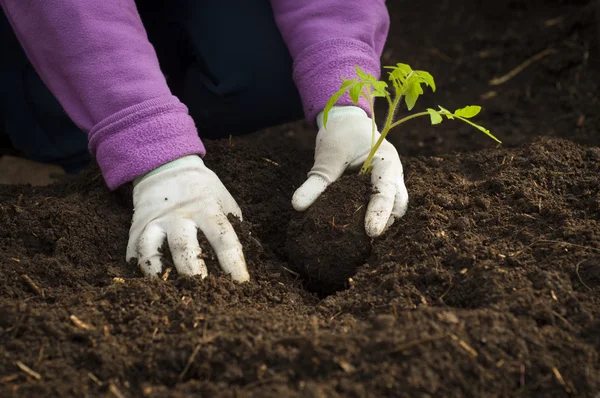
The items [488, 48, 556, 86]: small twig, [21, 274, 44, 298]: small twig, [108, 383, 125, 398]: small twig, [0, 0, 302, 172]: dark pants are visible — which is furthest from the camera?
[488, 48, 556, 86]: small twig

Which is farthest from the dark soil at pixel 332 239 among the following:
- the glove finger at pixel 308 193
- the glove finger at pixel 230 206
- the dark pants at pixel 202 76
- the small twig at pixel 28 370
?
the dark pants at pixel 202 76

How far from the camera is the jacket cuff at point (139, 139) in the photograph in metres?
1.82

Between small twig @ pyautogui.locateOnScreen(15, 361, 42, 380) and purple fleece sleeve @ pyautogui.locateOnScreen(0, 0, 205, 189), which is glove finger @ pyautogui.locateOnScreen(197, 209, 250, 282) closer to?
purple fleece sleeve @ pyautogui.locateOnScreen(0, 0, 205, 189)

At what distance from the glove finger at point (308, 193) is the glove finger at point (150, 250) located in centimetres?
40

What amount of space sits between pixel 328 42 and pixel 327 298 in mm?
900

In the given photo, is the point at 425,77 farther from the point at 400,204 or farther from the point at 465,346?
the point at 465,346

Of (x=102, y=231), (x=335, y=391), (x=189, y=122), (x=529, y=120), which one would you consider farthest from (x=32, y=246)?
(x=529, y=120)

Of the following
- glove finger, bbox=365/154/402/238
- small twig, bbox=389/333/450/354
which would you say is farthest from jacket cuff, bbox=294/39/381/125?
small twig, bbox=389/333/450/354

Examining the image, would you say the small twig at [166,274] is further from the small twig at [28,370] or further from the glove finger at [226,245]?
the small twig at [28,370]

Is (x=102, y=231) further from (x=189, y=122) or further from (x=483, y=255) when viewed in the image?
(x=483, y=255)

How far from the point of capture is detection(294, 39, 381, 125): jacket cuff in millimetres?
2061

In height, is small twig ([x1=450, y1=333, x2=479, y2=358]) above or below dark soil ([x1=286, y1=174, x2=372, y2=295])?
above

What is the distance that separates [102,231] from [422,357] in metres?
1.05

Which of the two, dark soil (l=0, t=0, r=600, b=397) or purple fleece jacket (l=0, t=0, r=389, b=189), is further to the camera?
purple fleece jacket (l=0, t=0, r=389, b=189)
